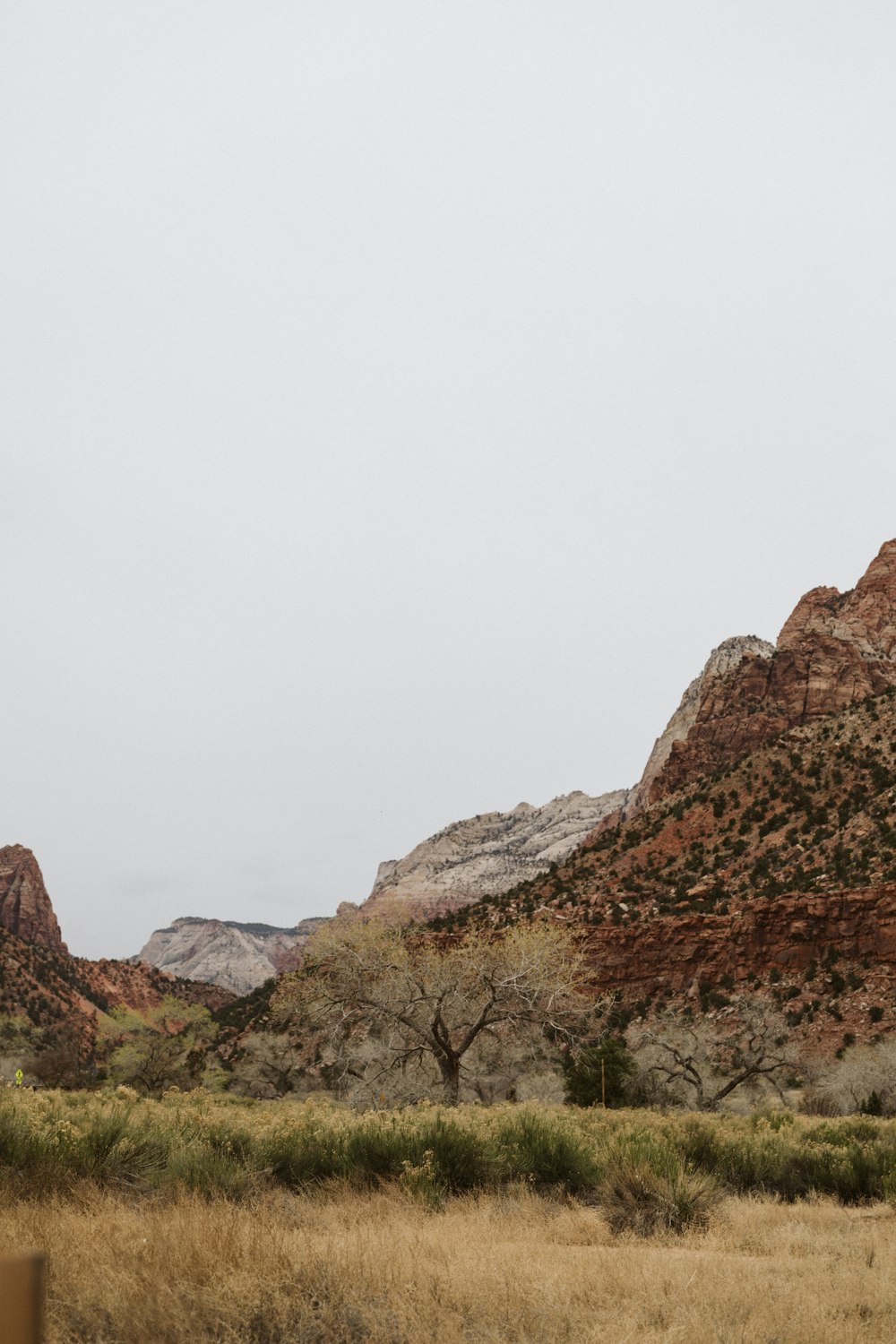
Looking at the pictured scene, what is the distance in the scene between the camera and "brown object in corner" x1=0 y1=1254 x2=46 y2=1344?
1.34m

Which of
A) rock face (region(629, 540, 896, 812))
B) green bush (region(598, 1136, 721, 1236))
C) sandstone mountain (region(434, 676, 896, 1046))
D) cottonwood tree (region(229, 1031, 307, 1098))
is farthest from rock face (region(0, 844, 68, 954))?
green bush (region(598, 1136, 721, 1236))

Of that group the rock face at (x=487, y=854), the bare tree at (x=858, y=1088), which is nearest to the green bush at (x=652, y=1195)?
the bare tree at (x=858, y=1088)

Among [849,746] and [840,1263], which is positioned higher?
[849,746]

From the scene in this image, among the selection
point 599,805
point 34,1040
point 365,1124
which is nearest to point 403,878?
point 599,805

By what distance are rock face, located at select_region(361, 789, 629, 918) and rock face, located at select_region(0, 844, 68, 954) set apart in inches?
2035

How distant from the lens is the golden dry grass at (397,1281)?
4605 millimetres

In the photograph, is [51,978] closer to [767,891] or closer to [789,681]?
[767,891]

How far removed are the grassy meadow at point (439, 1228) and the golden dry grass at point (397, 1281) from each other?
18mm

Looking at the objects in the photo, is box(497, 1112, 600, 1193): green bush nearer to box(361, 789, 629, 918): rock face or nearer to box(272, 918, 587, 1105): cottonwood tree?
box(272, 918, 587, 1105): cottonwood tree

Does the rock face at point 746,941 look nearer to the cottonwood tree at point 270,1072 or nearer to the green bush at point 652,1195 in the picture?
the cottonwood tree at point 270,1072

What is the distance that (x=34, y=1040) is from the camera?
6131 centimetres

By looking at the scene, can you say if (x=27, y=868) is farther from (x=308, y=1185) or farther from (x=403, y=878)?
(x=308, y=1185)

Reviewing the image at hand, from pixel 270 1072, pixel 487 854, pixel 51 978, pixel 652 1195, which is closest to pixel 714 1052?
pixel 270 1072

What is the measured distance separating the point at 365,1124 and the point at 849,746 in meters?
50.8
